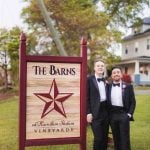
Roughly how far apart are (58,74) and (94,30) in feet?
89.1

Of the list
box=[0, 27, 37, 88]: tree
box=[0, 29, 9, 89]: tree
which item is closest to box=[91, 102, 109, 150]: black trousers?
box=[0, 27, 37, 88]: tree

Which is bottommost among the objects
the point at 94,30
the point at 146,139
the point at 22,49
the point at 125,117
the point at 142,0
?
the point at 146,139

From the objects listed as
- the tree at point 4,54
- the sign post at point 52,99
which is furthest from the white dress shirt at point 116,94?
the tree at point 4,54

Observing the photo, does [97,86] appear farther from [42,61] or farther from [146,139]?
[146,139]

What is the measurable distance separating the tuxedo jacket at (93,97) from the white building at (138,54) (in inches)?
1543

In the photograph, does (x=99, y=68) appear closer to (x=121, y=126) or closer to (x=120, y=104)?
(x=120, y=104)

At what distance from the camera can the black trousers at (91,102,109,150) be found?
25.8 feet

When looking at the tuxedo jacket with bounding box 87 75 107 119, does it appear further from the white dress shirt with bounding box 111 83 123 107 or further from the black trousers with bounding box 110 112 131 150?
the black trousers with bounding box 110 112 131 150

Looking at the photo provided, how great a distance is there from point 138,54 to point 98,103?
46.4 meters

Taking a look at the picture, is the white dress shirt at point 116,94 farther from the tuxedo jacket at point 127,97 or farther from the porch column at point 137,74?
the porch column at point 137,74

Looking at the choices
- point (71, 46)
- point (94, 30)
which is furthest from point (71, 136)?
point (94, 30)

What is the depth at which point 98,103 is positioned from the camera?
7.80 m

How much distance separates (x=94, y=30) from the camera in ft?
114

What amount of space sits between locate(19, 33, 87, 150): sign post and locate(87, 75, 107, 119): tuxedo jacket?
10cm
